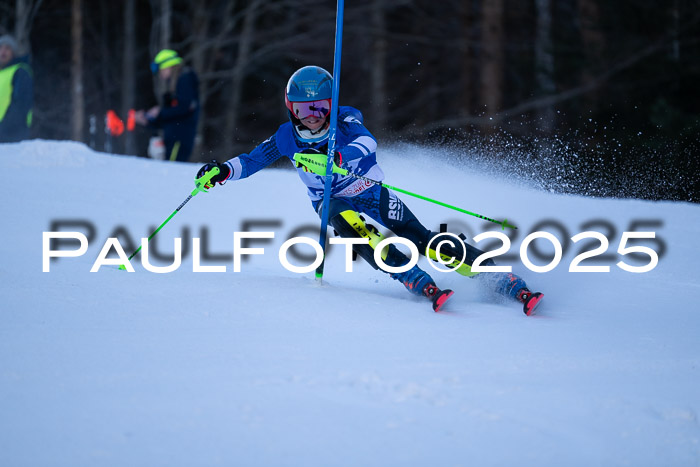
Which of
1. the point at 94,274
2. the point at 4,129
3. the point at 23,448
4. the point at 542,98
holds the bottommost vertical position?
the point at 23,448

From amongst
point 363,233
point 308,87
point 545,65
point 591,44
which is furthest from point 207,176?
point 545,65

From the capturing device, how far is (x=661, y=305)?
16.5ft

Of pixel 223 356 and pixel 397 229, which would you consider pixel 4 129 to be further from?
pixel 223 356

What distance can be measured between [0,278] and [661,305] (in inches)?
157

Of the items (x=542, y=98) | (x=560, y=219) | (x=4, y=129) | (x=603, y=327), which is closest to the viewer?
(x=603, y=327)

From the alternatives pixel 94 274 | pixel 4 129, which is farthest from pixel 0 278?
pixel 4 129

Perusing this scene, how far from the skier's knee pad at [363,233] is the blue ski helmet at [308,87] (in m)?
0.68

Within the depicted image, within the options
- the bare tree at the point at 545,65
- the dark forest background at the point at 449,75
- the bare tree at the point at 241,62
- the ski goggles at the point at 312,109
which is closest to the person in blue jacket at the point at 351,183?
the ski goggles at the point at 312,109

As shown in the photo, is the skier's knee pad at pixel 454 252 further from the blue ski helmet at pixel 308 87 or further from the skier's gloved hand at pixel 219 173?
the skier's gloved hand at pixel 219 173

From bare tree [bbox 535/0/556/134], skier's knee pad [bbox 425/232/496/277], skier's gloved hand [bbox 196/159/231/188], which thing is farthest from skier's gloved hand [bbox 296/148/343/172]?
bare tree [bbox 535/0/556/134]

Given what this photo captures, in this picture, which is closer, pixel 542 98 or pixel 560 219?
pixel 560 219

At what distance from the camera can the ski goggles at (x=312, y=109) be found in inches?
181

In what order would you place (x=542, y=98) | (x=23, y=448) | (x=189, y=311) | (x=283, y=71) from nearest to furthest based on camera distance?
(x=23, y=448), (x=189, y=311), (x=542, y=98), (x=283, y=71)

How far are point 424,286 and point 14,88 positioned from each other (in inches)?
258
